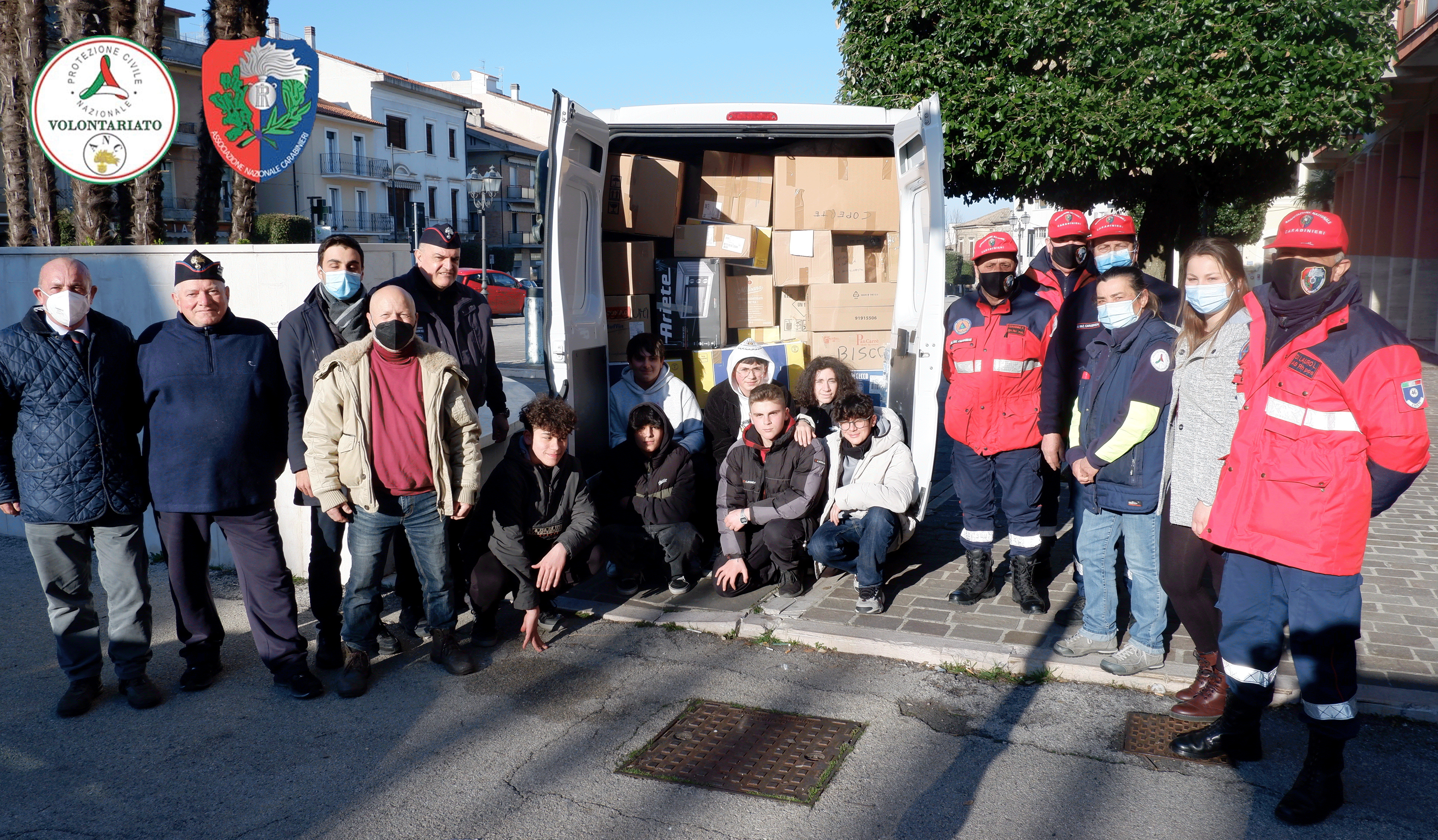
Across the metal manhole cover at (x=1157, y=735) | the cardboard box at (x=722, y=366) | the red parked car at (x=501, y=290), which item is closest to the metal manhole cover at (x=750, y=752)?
the metal manhole cover at (x=1157, y=735)

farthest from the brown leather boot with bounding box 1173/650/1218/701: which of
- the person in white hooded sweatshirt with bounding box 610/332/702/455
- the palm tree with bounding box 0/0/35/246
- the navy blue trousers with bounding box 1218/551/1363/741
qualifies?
the palm tree with bounding box 0/0/35/246

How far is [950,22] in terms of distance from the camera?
10.2 meters

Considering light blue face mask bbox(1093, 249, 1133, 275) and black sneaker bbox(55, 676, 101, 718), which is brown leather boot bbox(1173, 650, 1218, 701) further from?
black sneaker bbox(55, 676, 101, 718)

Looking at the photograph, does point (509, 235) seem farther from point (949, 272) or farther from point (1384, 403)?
point (1384, 403)

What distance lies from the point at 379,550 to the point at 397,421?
584 mm

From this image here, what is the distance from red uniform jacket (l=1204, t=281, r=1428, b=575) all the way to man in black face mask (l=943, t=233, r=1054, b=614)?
1.89 metres

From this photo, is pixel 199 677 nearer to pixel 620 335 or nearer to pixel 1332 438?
pixel 620 335

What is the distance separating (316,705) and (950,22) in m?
8.67

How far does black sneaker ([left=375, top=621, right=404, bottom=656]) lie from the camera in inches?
197

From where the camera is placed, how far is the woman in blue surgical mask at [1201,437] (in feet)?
12.4

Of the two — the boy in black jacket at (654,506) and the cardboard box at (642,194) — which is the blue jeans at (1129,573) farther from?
the cardboard box at (642,194)

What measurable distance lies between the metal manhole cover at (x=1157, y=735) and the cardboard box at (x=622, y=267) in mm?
4150

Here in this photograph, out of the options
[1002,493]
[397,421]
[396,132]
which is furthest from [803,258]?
[396,132]

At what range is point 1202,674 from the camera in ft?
13.9
